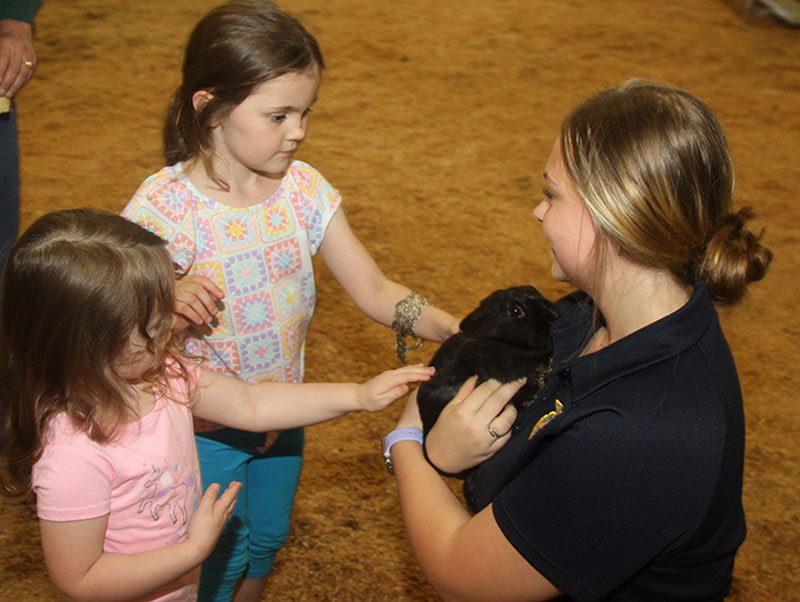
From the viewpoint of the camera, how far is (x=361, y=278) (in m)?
2.14

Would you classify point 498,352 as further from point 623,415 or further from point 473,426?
point 623,415

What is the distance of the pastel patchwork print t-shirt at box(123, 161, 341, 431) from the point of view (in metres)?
1.90

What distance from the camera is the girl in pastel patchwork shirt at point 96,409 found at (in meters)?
1.43

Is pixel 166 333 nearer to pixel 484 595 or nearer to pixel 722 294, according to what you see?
pixel 484 595

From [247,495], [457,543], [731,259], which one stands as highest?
[731,259]

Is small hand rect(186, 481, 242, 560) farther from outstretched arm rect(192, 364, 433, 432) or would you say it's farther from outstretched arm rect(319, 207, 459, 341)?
outstretched arm rect(319, 207, 459, 341)

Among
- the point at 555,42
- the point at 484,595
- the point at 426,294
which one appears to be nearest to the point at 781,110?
the point at 555,42

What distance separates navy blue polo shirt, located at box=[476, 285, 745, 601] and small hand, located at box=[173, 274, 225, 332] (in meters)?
0.73

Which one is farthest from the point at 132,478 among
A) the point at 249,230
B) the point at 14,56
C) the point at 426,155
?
the point at 426,155

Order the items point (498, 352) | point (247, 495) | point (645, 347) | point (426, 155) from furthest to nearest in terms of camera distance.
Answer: point (426, 155)
point (247, 495)
point (498, 352)
point (645, 347)

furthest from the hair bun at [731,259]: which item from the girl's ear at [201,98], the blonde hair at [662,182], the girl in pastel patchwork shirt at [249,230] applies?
the girl's ear at [201,98]

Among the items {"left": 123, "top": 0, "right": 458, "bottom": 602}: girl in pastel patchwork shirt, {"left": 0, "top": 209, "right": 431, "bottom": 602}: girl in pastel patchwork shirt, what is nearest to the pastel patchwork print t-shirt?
{"left": 123, "top": 0, "right": 458, "bottom": 602}: girl in pastel patchwork shirt

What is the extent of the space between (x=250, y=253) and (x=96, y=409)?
58cm

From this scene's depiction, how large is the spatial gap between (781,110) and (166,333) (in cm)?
594
